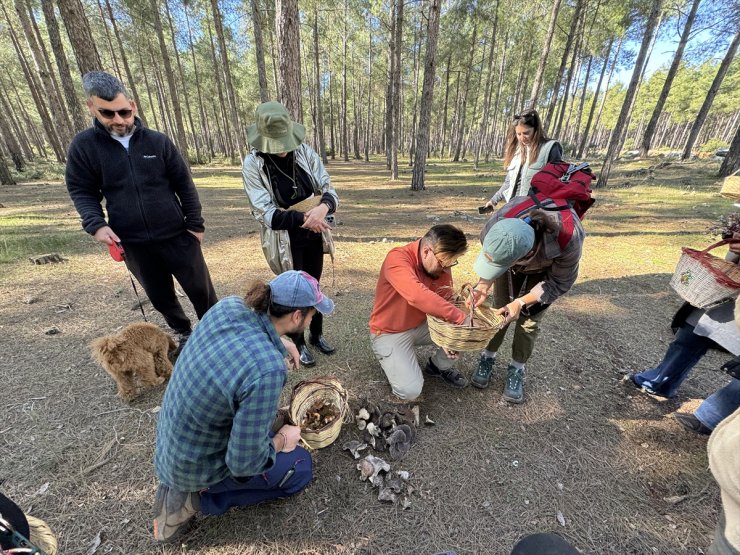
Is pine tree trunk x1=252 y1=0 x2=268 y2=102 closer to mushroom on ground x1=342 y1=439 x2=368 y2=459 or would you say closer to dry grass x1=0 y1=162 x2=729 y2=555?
dry grass x1=0 y1=162 x2=729 y2=555

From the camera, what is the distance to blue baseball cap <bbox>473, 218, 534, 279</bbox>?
190 cm

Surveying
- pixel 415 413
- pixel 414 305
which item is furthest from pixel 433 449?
pixel 414 305

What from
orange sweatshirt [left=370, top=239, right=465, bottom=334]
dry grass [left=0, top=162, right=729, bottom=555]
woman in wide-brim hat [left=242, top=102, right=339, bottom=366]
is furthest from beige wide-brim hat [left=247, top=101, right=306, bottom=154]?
dry grass [left=0, top=162, right=729, bottom=555]

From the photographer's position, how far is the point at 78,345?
3607 millimetres

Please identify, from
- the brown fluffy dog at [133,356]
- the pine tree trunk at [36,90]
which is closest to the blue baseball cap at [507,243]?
the brown fluffy dog at [133,356]

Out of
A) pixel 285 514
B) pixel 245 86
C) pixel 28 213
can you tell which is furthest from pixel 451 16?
pixel 285 514

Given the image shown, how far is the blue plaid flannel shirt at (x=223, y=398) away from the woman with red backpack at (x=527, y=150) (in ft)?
9.60

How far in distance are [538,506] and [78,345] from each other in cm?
460

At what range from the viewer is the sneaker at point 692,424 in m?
2.60

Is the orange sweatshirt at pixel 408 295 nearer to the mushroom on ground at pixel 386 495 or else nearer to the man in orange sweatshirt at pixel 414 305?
the man in orange sweatshirt at pixel 414 305

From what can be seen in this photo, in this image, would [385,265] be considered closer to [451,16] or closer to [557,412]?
[557,412]

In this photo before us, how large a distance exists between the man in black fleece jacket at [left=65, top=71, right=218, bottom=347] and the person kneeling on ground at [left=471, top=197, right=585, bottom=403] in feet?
8.50

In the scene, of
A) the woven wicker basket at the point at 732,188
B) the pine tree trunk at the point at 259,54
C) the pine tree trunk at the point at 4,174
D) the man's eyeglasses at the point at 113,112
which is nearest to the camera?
the woven wicker basket at the point at 732,188

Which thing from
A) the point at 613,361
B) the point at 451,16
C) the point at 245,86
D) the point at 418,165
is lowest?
the point at 613,361
